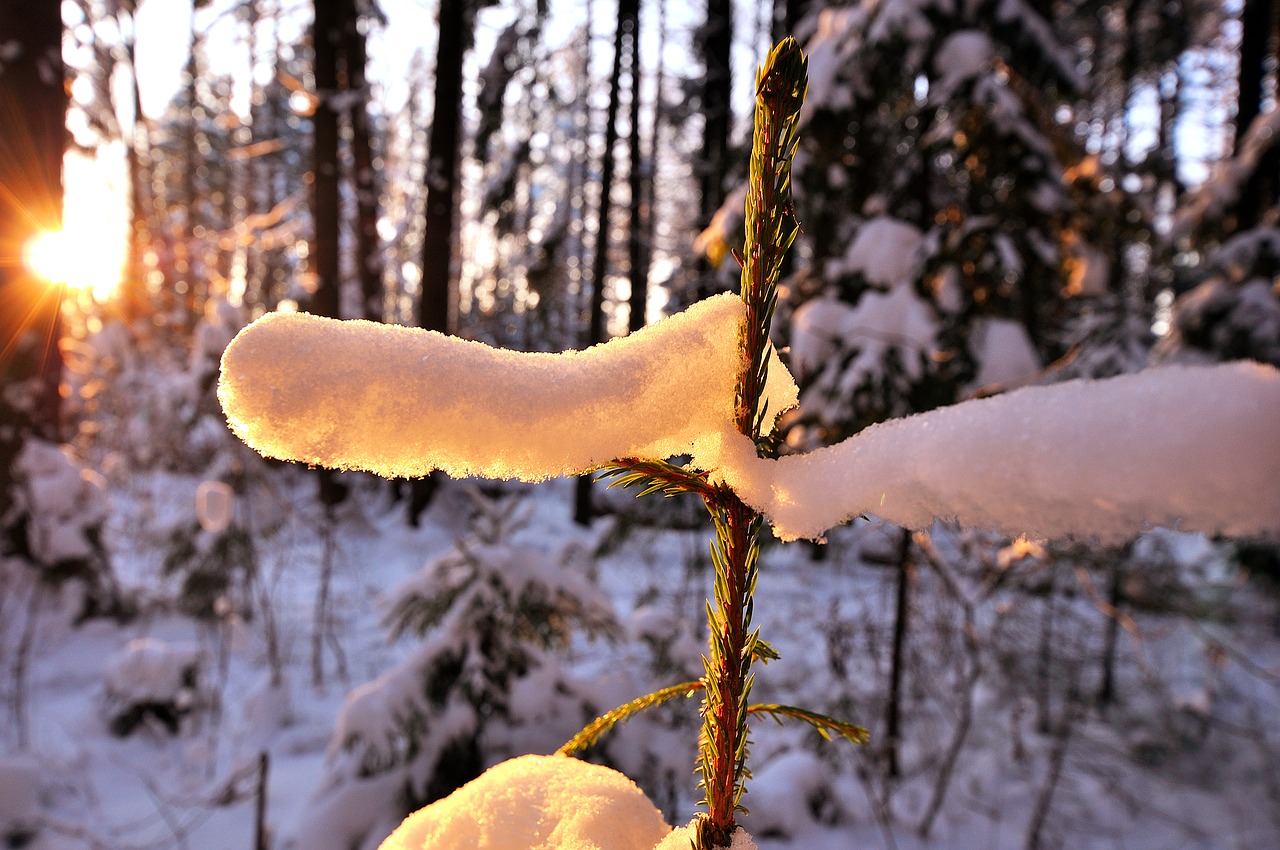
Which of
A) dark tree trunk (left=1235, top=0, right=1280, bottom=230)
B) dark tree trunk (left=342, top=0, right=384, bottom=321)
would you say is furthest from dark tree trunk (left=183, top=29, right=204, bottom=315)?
dark tree trunk (left=1235, top=0, right=1280, bottom=230)

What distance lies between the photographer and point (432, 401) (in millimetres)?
451

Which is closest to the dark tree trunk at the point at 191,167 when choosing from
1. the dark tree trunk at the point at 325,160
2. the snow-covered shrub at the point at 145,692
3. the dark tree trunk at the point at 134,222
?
the dark tree trunk at the point at 134,222

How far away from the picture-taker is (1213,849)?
4.09m

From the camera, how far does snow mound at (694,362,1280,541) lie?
34cm

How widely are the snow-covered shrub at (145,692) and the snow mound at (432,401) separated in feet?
16.6

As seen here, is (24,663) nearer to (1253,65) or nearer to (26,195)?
(26,195)

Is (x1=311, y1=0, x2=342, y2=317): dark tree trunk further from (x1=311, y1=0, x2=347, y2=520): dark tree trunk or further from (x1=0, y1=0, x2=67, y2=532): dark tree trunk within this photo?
(x1=0, y1=0, x2=67, y2=532): dark tree trunk

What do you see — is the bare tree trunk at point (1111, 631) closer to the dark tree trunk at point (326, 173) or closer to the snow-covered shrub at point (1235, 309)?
the snow-covered shrub at point (1235, 309)

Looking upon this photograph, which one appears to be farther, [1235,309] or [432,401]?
[1235,309]

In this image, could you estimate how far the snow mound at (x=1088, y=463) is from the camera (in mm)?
338

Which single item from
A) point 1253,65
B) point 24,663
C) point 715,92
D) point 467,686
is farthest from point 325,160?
point 1253,65

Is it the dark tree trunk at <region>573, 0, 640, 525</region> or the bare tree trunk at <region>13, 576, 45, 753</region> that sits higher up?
the dark tree trunk at <region>573, 0, 640, 525</region>

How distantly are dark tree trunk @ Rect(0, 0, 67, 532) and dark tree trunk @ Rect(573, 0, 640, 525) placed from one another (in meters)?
5.71

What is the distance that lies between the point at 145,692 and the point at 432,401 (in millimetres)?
5129
